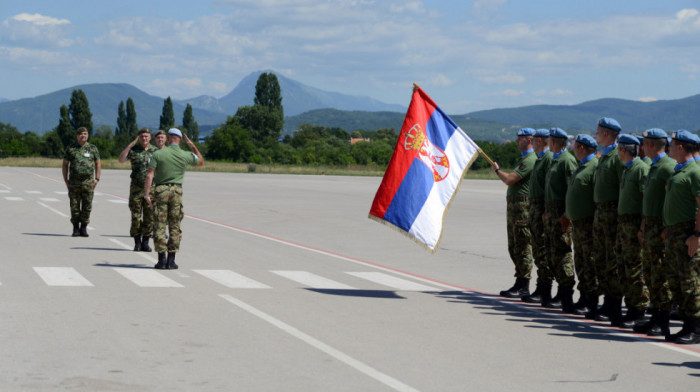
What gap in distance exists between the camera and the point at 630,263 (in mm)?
8883

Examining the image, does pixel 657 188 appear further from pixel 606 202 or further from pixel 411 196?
pixel 411 196

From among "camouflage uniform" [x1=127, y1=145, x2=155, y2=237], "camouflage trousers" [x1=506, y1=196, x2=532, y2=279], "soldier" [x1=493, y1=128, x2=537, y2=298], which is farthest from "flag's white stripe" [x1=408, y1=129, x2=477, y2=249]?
"camouflage uniform" [x1=127, y1=145, x2=155, y2=237]

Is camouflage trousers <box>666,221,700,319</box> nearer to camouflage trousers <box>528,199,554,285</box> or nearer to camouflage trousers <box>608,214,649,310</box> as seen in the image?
camouflage trousers <box>608,214,649,310</box>

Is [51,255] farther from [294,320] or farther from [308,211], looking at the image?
A: [308,211]

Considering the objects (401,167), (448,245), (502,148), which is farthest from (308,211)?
(502,148)

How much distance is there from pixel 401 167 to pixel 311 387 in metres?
5.52

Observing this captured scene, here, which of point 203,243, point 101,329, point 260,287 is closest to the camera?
point 101,329

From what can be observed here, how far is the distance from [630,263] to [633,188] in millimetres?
765

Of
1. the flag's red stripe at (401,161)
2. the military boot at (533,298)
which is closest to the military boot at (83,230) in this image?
the flag's red stripe at (401,161)

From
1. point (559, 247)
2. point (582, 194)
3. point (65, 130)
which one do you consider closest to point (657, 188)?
point (582, 194)

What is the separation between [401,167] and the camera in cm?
1131

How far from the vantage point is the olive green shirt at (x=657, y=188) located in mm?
8391

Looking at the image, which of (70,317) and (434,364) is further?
(70,317)

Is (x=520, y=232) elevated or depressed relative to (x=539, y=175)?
depressed
